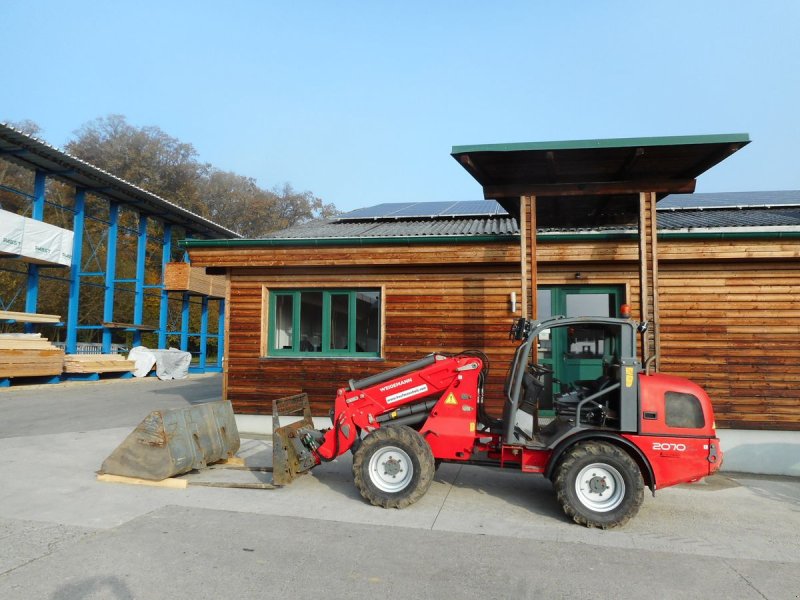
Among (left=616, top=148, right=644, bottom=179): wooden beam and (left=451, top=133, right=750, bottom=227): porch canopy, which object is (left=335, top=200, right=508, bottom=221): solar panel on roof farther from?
(left=616, top=148, right=644, bottom=179): wooden beam

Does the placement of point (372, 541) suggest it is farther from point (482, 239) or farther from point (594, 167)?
point (594, 167)

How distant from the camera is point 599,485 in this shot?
19.0 feet

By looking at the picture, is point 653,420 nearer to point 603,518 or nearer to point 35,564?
point 603,518

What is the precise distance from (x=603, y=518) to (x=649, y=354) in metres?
3.71

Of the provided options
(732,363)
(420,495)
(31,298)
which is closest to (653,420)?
(420,495)

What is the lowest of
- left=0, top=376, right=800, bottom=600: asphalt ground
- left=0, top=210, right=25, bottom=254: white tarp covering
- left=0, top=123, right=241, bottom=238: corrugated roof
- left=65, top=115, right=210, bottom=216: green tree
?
left=0, top=376, right=800, bottom=600: asphalt ground

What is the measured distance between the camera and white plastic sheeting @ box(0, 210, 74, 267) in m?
18.3

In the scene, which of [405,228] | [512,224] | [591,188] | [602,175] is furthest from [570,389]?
[405,228]

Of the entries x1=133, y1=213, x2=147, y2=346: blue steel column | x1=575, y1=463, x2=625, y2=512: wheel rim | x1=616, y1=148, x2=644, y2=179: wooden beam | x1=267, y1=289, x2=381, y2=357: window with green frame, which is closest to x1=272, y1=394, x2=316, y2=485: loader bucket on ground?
x1=575, y1=463, x2=625, y2=512: wheel rim

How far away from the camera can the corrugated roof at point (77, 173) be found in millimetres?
18686

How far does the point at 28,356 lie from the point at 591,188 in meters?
18.4

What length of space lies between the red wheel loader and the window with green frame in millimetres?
3415

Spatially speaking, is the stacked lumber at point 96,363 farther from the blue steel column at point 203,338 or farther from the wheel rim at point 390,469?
the wheel rim at point 390,469

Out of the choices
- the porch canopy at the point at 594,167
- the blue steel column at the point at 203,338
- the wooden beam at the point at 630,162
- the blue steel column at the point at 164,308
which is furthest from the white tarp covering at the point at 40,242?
the wooden beam at the point at 630,162
